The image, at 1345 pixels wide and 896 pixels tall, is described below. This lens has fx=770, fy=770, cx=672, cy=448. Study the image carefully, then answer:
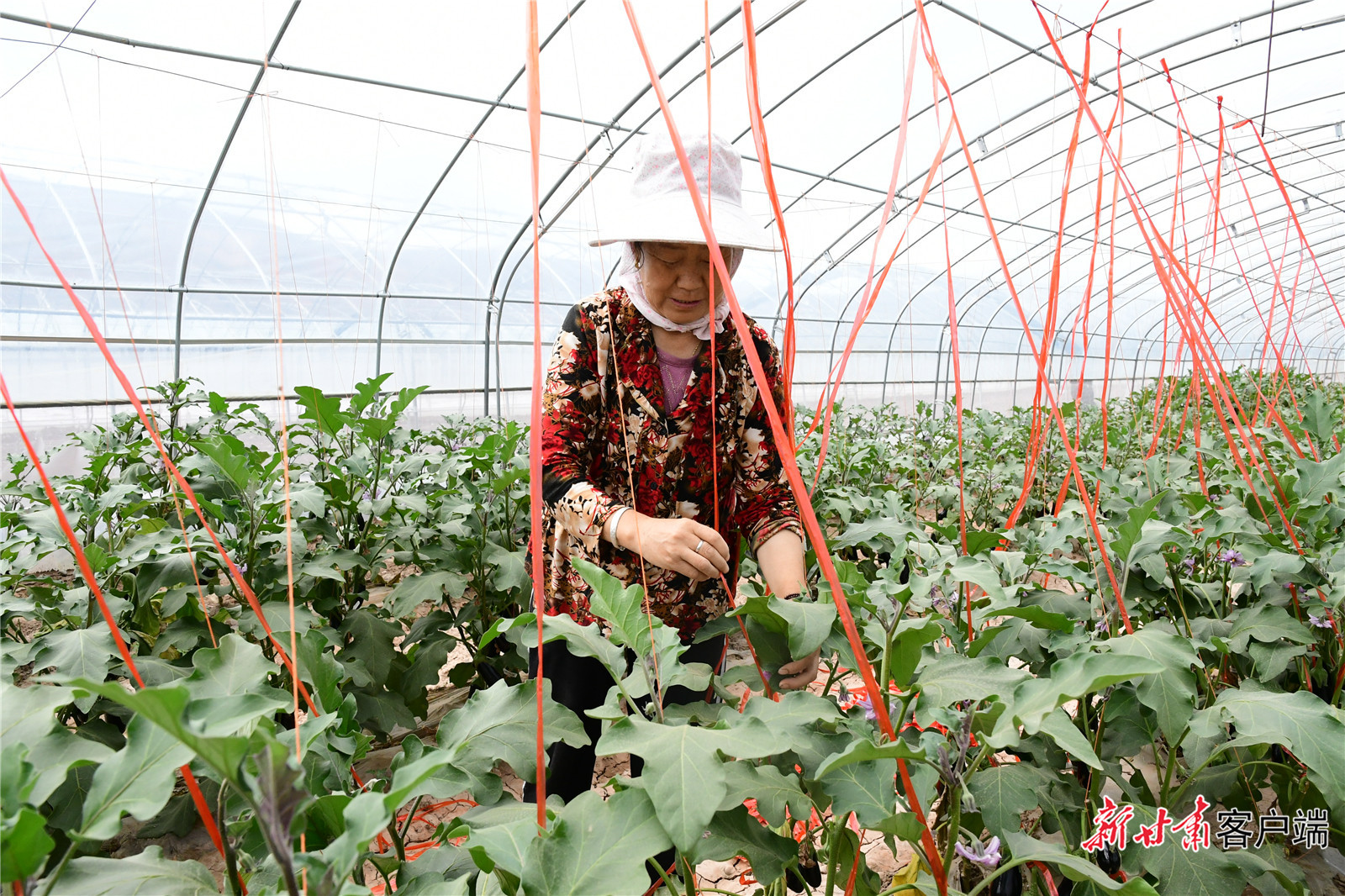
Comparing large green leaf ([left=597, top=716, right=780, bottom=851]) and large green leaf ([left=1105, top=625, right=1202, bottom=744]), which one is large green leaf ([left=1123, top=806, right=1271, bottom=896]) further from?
large green leaf ([left=597, top=716, right=780, bottom=851])

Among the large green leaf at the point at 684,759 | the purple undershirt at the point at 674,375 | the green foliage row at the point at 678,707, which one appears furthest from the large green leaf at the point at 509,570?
the large green leaf at the point at 684,759

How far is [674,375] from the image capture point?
55.7 inches

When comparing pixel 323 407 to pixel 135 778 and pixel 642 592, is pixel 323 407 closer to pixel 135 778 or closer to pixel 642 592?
pixel 642 592

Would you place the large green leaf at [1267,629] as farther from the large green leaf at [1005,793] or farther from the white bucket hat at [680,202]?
the white bucket hat at [680,202]

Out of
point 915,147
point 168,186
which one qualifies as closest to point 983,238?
point 915,147

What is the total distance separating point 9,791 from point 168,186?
7.01m

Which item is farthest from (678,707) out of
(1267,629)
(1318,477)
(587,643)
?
(1318,477)

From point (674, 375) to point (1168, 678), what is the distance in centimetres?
87

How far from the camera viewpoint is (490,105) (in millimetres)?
5984

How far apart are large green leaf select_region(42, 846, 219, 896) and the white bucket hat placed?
3.04 ft

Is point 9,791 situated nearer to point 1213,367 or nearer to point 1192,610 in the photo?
point 1213,367

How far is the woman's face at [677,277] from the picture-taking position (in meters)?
1.25

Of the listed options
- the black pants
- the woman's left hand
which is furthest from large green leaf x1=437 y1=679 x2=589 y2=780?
the black pants

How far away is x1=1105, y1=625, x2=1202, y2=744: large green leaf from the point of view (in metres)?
0.90
